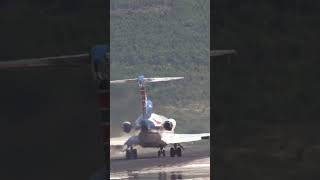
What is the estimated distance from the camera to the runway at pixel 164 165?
21.1 feet

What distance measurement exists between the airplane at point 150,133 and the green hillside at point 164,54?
7cm

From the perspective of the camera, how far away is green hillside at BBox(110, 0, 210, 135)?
636cm

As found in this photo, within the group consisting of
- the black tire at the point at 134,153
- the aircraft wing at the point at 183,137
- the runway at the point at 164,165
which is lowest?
the runway at the point at 164,165

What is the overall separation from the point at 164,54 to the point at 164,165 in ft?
3.77

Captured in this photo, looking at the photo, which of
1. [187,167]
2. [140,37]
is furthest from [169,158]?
[140,37]

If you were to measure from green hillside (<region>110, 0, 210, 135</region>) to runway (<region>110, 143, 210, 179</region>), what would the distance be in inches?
10.3

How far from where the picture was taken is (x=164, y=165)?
22.5 feet

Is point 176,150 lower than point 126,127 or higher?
lower
